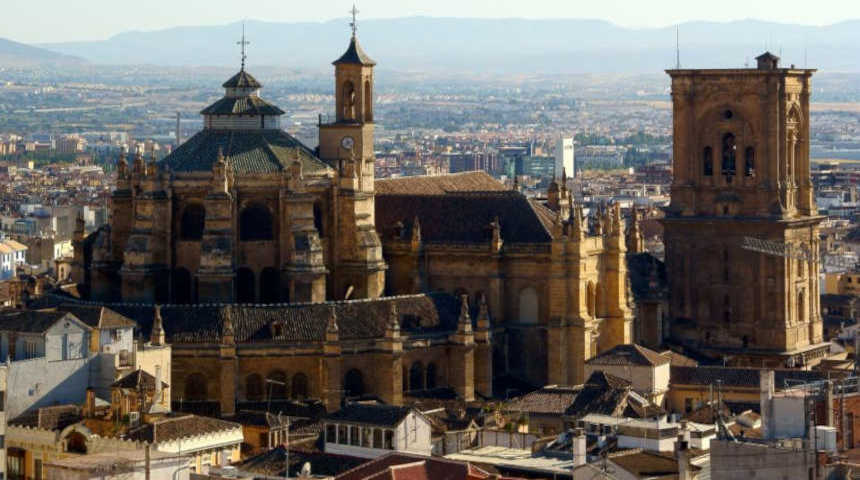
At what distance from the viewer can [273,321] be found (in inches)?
3250

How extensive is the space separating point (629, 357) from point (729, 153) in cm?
1818

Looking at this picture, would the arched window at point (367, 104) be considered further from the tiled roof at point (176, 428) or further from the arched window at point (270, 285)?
the tiled roof at point (176, 428)

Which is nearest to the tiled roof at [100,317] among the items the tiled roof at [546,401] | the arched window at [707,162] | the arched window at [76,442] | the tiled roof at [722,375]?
the arched window at [76,442]

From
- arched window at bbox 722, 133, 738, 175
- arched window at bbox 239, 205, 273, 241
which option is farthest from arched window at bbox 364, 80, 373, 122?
arched window at bbox 722, 133, 738, 175

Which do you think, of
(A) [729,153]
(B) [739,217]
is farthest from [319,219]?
(A) [729,153]

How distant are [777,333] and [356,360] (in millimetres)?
22278

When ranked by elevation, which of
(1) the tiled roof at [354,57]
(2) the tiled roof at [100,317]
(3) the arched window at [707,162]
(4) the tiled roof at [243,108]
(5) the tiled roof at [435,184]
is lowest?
(2) the tiled roof at [100,317]

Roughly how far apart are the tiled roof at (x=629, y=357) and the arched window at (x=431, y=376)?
203 inches

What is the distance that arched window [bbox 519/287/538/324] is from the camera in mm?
90375

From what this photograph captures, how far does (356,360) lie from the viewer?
272 ft

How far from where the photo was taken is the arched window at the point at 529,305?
9038 centimetres

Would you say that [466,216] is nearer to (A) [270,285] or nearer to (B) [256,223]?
(A) [270,285]

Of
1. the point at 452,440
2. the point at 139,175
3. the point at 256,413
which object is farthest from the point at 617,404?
the point at 139,175

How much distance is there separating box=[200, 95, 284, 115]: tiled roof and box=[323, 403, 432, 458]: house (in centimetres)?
2395
